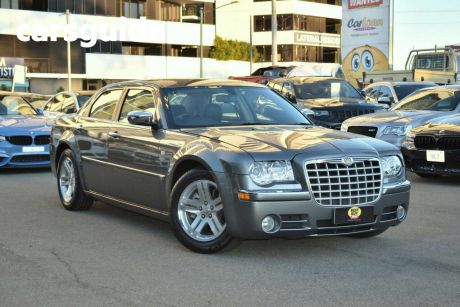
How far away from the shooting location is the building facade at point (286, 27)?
6900 centimetres

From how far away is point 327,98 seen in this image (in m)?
16.9

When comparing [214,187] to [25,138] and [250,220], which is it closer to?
[250,220]

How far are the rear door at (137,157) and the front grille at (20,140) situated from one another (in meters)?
5.49

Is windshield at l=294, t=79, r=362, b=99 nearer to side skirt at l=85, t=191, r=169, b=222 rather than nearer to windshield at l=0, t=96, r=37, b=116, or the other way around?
windshield at l=0, t=96, r=37, b=116

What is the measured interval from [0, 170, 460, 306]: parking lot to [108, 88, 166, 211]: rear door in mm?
408

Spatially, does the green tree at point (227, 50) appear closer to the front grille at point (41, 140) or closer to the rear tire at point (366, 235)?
the front grille at point (41, 140)

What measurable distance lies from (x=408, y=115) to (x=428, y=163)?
1.93 metres

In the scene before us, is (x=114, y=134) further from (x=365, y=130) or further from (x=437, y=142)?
(x=365, y=130)

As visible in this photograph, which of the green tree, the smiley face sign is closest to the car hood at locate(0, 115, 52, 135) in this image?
the smiley face sign

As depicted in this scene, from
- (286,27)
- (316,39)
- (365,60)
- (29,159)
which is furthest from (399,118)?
(316,39)

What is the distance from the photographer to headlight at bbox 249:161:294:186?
5.73 metres

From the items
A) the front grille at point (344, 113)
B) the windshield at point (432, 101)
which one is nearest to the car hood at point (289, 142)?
the windshield at point (432, 101)

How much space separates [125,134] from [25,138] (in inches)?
236

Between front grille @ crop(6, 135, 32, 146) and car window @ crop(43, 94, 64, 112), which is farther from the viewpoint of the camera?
car window @ crop(43, 94, 64, 112)
